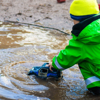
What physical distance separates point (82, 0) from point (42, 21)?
3.48 meters

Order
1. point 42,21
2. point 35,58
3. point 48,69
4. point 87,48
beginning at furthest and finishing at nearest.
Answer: point 42,21 < point 35,58 < point 48,69 < point 87,48

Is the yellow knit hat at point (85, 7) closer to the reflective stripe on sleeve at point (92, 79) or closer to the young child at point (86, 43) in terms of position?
the young child at point (86, 43)

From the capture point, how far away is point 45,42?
12.1ft

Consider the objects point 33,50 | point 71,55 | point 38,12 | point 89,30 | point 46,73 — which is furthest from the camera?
point 38,12

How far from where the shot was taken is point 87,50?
70.5 inches

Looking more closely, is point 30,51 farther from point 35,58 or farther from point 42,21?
point 42,21

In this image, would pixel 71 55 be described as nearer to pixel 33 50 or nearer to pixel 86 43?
pixel 86 43

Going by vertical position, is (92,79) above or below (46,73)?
above

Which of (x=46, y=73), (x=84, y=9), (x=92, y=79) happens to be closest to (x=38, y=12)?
(x=46, y=73)

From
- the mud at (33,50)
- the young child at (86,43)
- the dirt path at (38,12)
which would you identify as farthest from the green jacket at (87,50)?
the dirt path at (38,12)

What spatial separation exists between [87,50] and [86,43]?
75 millimetres

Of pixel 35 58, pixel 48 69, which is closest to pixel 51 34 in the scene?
pixel 35 58

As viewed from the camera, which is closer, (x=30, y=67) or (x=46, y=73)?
(x=46, y=73)

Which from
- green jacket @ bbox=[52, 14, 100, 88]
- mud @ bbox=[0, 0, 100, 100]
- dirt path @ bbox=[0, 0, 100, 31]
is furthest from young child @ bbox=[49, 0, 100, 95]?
dirt path @ bbox=[0, 0, 100, 31]
